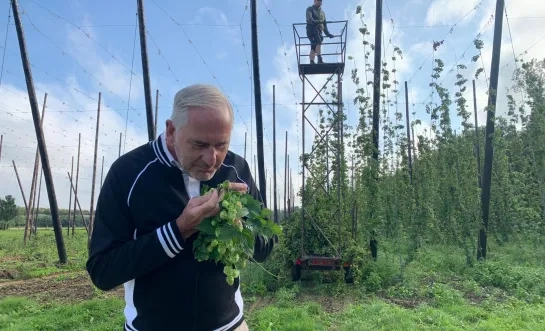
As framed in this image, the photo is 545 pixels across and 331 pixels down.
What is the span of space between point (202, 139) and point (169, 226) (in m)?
0.31

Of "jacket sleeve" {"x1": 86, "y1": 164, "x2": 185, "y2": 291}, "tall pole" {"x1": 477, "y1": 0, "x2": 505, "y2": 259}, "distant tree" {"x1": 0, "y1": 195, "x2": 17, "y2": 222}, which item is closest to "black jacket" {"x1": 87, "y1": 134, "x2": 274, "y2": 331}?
"jacket sleeve" {"x1": 86, "y1": 164, "x2": 185, "y2": 291}

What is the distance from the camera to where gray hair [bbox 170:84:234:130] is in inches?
55.0

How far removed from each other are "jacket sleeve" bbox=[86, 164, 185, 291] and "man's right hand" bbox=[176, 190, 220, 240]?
0.09 feet

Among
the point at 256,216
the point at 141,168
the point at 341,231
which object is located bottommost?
the point at 341,231

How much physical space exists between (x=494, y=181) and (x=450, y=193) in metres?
3.41

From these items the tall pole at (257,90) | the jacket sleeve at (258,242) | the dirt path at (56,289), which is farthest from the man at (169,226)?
the tall pole at (257,90)

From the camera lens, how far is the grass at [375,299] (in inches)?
247

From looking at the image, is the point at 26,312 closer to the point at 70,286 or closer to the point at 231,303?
the point at 70,286

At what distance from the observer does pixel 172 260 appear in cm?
143

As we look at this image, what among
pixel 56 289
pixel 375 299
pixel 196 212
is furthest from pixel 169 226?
pixel 56 289

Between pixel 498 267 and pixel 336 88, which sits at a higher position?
pixel 336 88

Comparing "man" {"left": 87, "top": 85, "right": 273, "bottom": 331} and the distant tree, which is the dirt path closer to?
"man" {"left": 87, "top": 85, "right": 273, "bottom": 331}

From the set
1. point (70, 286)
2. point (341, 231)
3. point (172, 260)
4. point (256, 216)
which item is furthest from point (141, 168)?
point (70, 286)

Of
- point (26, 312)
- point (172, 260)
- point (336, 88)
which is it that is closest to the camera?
point (172, 260)
